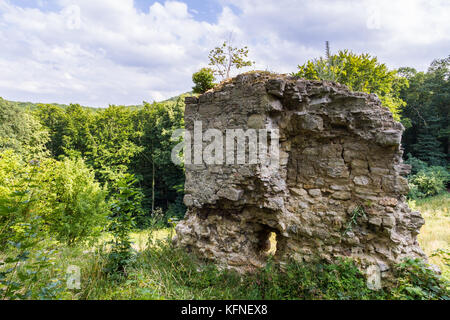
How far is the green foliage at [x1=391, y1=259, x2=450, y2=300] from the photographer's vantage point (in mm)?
3148

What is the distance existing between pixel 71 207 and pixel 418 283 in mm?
10763

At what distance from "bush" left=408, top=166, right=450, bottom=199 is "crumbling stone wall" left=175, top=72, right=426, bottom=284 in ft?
49.0

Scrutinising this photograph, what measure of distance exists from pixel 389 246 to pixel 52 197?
10.3 meters

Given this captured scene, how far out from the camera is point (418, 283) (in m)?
3.36

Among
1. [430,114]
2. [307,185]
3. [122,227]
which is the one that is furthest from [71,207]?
[430,114]

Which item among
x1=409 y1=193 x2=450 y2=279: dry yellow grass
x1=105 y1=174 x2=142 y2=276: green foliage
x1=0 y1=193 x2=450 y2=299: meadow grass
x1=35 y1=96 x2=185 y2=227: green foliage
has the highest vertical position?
x1=35 y1=96 x2=185 y2=227: green foliage

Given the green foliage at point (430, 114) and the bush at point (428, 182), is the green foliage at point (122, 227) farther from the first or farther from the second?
the green foliage at point (430, 114)

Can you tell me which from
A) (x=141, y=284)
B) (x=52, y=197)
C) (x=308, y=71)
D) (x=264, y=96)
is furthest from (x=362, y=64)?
(x=52, y=197)

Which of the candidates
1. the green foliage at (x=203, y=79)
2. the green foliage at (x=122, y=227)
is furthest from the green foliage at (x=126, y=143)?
the green foliage at (x=122, y=227)

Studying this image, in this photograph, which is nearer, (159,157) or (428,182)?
(428,182)

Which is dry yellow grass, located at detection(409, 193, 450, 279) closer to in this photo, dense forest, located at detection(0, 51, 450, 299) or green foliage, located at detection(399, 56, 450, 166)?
dense forest, located at detection(0, 51, 450, 299)

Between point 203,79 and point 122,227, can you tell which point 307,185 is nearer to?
point 122,227

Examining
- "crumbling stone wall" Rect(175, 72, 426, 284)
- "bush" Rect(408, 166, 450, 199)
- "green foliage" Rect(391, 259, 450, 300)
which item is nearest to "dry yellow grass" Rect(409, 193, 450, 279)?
"bush" Rect(408, 166, 450, 199)
